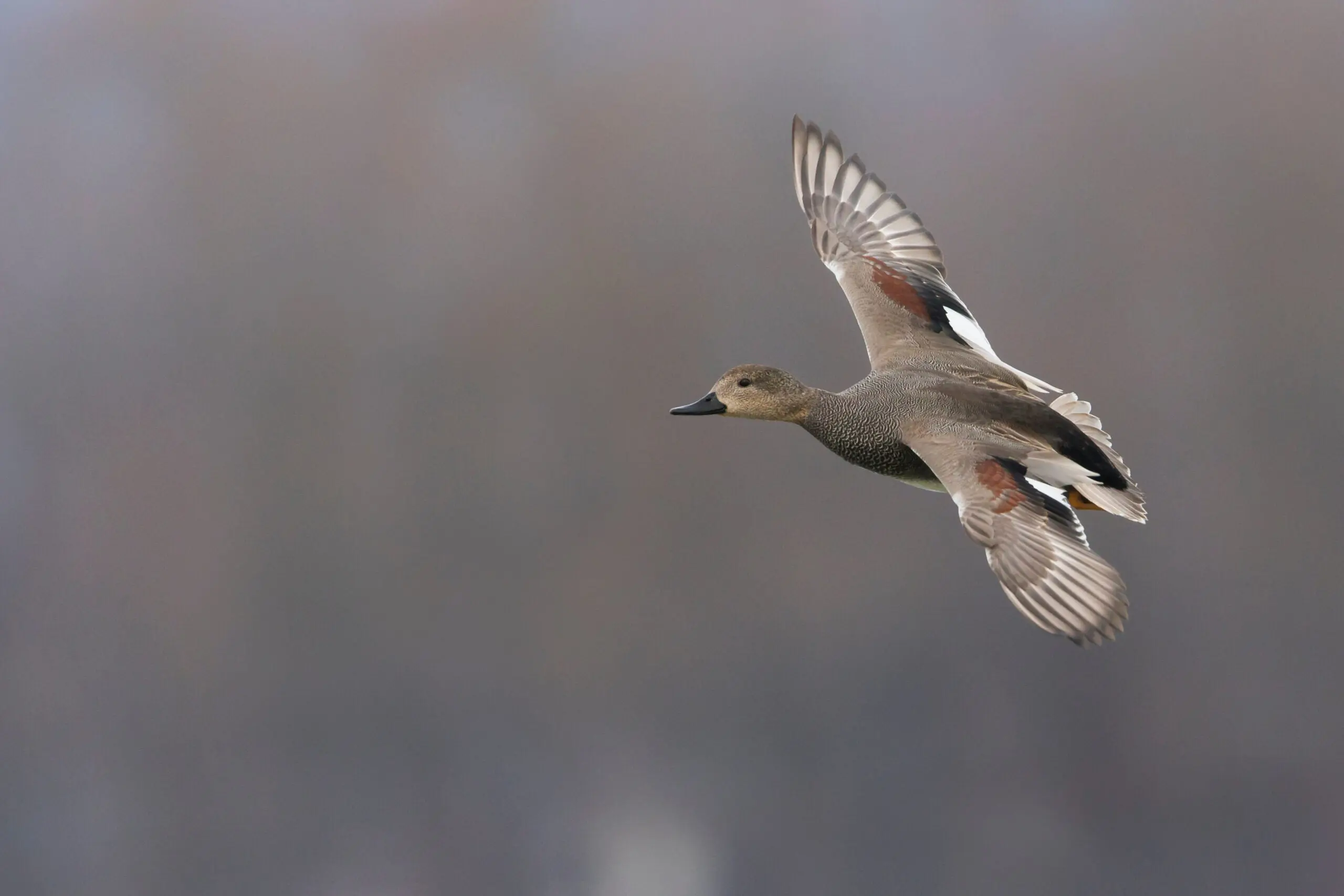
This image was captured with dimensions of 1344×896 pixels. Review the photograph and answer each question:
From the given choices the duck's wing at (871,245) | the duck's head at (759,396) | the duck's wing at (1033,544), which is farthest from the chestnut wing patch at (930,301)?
the duck's wing at (1033,544)

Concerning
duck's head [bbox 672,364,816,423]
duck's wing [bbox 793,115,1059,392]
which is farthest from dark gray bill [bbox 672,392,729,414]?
duck's wing [bbox 793,115,1059,392]

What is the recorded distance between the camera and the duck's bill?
9.89ft

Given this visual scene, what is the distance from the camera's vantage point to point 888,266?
11.7 ft

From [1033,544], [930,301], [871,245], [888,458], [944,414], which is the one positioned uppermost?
[871,245]

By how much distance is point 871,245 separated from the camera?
3.67m

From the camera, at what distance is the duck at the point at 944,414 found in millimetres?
2371

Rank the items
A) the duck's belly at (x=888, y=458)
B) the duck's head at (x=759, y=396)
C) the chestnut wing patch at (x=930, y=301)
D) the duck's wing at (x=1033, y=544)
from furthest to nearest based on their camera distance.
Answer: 1. the chestnut wing patch at (x=930, y=301)
2. the duck's head at (x=759, y=396)
3. the duck's belly at (x=888, y=458)
4. the duck's wing at (x=1033, y=544)

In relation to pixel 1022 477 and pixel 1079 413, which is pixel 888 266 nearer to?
pixel 1079 413

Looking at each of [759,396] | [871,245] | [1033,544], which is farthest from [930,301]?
[1033,544]

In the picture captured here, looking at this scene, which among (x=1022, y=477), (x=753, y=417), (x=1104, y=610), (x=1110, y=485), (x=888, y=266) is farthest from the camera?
(x=888, y=266)

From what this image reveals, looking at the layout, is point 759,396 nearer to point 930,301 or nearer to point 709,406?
point 709,406

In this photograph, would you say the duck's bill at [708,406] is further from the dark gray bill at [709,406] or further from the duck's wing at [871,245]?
the duck's wing at [871,245]

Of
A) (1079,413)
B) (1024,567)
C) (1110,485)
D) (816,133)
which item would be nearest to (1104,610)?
(1024,567)

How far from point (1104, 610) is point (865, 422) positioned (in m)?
0.72
